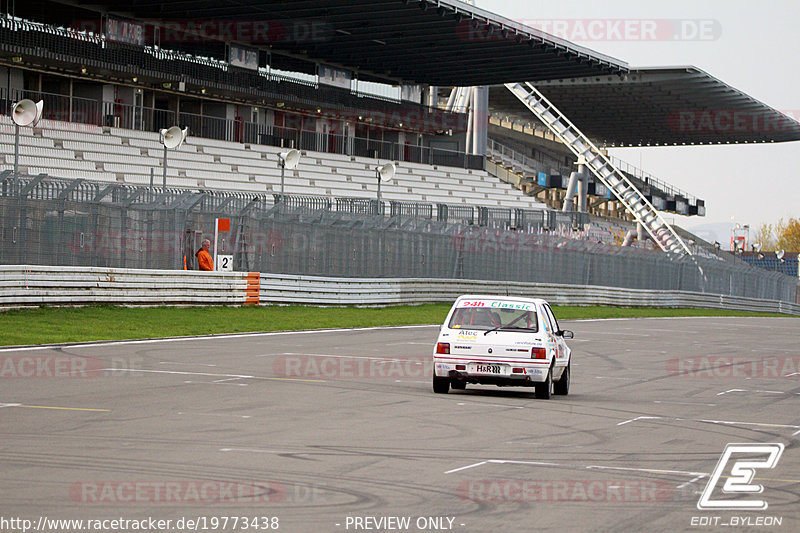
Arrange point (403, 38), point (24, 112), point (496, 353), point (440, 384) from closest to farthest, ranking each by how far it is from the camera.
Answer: point (496, 353), point (440, 384), point (24, 112), point (403, 38)

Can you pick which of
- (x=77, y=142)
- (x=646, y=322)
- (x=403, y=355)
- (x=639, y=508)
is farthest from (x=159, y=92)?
(x=639, y=508)

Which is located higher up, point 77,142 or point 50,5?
point 50,5

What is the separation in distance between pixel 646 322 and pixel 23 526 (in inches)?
1327

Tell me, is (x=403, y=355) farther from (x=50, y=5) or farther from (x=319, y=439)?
(x=50, y=5)

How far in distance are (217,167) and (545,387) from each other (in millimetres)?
32121

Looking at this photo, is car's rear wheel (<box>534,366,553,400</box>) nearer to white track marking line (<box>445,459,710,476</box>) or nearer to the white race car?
the white race car

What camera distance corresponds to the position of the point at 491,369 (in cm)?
1437

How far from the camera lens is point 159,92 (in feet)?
167

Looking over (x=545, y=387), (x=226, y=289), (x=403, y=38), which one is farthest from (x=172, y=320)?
(x=403, y=38)

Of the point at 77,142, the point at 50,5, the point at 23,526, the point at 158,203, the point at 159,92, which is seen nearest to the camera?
the point at 23,526

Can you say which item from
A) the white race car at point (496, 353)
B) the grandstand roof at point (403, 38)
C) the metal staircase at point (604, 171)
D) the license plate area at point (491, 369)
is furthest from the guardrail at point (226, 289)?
the metal staircase at point (604, 171)

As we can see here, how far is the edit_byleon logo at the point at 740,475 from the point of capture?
7.58 meters

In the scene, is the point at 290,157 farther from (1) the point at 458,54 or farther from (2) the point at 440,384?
(1) the point at 458,54

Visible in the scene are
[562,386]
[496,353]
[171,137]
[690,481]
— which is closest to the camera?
[690,481]
